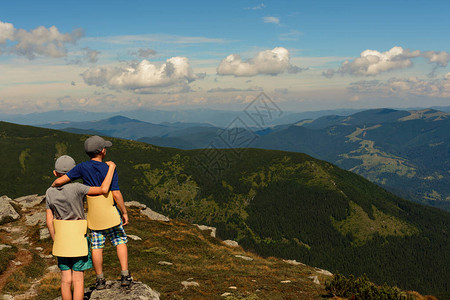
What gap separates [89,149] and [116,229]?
128 inches

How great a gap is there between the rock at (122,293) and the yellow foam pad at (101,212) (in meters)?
2.80

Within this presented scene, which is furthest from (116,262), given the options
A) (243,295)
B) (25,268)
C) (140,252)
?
(243,295)

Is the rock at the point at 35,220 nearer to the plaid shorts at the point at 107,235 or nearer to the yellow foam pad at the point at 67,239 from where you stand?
the plaid shorts at the point at 107,235

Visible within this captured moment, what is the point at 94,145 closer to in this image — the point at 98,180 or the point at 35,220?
the point at 98,180

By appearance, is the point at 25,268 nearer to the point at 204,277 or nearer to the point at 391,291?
the point at 204,277

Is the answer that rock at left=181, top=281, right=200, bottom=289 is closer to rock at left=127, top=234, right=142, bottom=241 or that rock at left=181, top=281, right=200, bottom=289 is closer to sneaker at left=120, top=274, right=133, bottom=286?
sneaker at left=120, top=274, right=133, bottom=286

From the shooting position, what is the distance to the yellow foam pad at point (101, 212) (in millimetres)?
9422

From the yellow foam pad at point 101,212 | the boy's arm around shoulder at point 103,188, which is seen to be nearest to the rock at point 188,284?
the yellow foam pad at point 101,212

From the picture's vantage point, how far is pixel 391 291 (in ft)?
60.8

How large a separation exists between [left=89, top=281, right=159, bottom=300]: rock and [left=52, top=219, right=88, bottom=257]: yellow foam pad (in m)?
2.42

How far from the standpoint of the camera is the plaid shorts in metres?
9.81

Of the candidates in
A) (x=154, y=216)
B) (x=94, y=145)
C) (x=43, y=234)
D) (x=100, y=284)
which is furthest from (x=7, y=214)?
(x=94, y=145)

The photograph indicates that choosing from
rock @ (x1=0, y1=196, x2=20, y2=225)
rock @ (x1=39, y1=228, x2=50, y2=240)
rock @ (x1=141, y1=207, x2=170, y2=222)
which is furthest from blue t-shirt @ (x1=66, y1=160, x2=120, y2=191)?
rock @ (x1=141, y1=207, x2=170, y2=222)

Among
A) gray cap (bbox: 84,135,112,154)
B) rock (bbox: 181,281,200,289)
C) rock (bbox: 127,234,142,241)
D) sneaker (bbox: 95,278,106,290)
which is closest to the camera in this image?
gray cap (bbox: 84,135,112,154)
